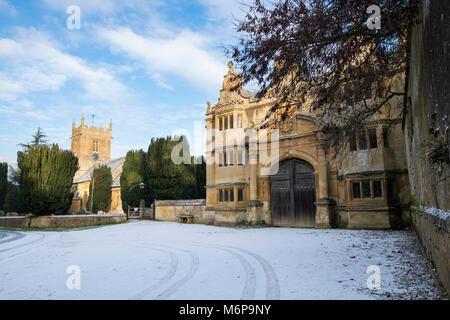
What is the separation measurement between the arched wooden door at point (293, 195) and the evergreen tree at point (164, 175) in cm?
1368

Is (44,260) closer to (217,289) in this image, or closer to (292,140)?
(217,289)

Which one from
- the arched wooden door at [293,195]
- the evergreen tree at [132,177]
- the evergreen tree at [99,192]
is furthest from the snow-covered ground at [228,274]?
the evergreen tree at [99,192]

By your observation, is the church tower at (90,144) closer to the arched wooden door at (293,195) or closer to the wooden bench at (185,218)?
the wooden bench at (185,218)

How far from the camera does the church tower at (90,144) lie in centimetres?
7412

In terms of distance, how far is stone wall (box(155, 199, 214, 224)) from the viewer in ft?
76.3

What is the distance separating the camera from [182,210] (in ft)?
81.8

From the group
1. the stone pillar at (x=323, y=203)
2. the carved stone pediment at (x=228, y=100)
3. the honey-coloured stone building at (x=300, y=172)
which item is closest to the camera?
the honey-coloured stone building at (x=300, y=172)

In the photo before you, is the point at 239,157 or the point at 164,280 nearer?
the point at 164,280

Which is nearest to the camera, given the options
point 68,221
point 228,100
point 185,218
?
point 228,100

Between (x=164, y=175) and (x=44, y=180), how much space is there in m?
11.9

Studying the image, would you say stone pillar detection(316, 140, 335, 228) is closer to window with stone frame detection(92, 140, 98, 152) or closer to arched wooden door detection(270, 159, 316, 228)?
arched wooden door detection(270, 159, 316, 228)

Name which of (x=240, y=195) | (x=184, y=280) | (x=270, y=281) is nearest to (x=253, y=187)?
(x=240, y=195)

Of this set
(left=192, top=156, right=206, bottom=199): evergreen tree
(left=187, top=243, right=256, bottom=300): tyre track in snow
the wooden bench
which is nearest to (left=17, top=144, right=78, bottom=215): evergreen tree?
(left=192, top=156, right=206, bottom=199): evergreen tree

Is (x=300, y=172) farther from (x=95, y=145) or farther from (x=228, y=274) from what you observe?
(x=95, y=145)
